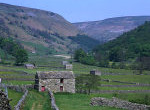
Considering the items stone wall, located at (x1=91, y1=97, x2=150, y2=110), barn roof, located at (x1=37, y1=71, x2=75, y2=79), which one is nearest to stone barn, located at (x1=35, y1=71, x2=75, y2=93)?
barn roof, located at (x1=37, y1=71, x2=75, y2=79)

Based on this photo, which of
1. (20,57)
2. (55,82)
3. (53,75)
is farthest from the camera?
(20,57)

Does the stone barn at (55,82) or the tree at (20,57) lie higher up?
the tree at (20,57)

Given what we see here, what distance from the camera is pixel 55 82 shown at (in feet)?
181

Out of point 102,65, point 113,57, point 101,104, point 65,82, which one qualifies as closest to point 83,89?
point 65,82

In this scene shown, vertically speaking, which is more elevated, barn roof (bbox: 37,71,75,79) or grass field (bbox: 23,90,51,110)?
barn roof (bbox: 37,71,75,79)

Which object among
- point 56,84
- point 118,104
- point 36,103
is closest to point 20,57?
point 56,84

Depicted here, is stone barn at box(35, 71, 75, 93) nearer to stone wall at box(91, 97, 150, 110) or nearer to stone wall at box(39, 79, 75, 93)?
stone wall at box(39, 79, 75, 93)

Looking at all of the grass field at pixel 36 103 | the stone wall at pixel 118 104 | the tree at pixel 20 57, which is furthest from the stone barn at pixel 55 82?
the tree at pixel 20 57

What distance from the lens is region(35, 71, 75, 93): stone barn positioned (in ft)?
179

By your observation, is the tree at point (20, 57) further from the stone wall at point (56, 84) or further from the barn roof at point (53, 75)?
the stone wall at point (56, 84)

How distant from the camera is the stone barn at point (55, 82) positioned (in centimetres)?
5464

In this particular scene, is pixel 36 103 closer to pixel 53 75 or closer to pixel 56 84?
pixel 56 84

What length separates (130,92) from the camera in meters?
67.6

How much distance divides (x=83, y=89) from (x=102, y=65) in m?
83.0
